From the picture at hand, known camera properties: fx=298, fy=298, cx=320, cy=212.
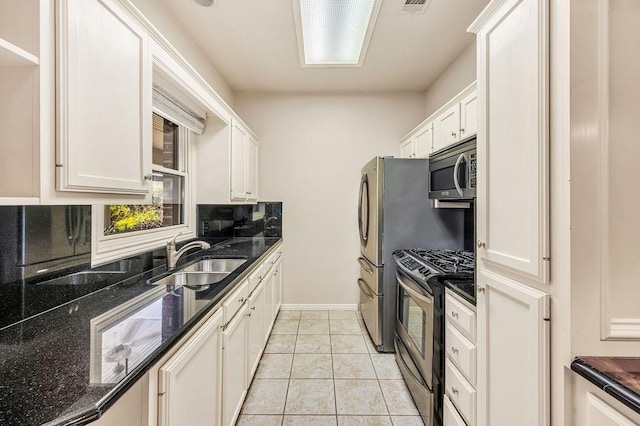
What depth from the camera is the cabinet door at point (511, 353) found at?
92 centimetres

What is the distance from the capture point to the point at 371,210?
9.12ft

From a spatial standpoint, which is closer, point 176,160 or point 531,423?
point 531,423

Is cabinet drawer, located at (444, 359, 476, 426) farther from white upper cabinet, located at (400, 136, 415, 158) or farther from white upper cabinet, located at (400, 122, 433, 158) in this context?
white upper cabinet, located at (400, 136, 415, 158)

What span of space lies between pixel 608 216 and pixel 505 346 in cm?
57

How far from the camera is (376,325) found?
2.67m

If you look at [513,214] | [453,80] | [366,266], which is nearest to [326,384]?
[366,266]

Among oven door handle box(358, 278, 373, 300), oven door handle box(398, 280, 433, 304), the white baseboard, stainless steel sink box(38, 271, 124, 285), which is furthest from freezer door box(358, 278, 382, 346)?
stainless steel sink box(38, 271, 124, 285)

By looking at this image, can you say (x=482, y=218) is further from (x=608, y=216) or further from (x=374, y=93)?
(x=374, y=93)

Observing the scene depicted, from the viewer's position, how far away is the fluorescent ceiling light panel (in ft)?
6.92

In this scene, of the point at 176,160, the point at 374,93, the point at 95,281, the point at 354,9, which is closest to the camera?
the point at 95,281

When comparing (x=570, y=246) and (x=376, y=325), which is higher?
(x=570, y=246)

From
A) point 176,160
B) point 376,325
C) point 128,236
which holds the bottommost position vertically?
point 376,325

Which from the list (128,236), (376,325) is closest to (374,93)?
(376,325)

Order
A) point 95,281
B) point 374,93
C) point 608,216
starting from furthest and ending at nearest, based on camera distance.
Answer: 1. point 374,93
2. point 95,281
3. point 608,216
